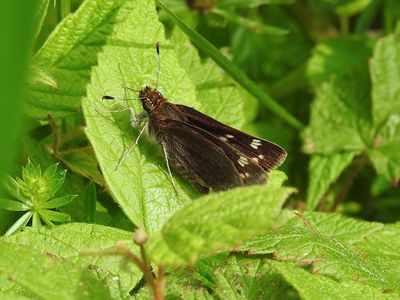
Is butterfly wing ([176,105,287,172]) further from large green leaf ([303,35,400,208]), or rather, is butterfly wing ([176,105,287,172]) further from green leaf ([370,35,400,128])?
green leaf ([370,35,400,128])

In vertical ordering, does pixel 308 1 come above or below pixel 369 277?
above

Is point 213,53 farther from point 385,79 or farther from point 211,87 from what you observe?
point 385,79

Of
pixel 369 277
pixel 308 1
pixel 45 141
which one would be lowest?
pixel 45 141

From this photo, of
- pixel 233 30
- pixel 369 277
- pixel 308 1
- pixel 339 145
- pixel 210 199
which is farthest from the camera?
pixel 308 1

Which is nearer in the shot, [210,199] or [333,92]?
[210,199]

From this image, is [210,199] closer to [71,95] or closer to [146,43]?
[146,43]

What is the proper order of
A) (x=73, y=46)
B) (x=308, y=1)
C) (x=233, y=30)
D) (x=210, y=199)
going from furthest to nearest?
(x=308, y=1), (x=233, y=30), (x=73, y=46), (x=210, y=199)

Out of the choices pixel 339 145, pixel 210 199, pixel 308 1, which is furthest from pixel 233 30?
pixel 210 199
